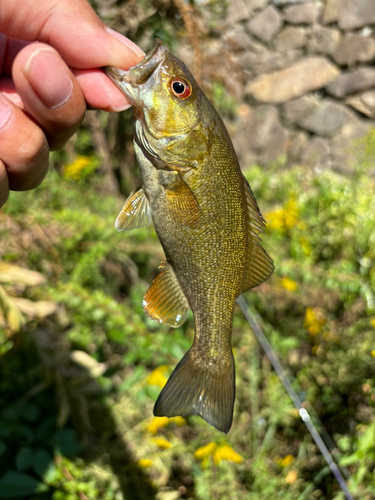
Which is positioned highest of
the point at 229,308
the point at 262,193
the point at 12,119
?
the point at 12,119

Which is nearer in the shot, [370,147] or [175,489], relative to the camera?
[175,489]

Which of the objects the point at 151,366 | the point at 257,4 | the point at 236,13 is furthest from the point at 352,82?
the point at 151,366

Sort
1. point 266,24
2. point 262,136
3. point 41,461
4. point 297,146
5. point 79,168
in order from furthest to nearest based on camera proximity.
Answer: point 262,136
point 297,146
point 266,24
point 79,168
point 41,461

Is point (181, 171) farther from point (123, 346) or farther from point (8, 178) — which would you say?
point (123, 346)

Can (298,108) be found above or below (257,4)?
below

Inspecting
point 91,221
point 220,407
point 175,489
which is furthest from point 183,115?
point 175,489

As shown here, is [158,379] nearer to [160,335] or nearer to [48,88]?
[160,335]

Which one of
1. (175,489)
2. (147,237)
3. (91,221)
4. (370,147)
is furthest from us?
(370,147)
